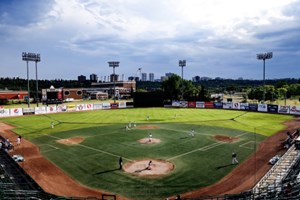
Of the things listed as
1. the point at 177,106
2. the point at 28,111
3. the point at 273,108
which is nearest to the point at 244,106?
the point at 273,108

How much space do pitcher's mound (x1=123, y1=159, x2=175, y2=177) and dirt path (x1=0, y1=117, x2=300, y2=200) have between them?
4.78 m

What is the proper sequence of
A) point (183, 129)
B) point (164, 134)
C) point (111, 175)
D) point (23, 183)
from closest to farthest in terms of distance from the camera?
point (23, 183)
point (111, 175)
point (164, 134)
point (183, 129)

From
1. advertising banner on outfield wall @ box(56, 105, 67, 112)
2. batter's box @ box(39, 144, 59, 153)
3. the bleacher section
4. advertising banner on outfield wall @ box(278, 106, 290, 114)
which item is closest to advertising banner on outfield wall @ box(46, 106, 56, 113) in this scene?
advertising banner on outfield wall @ box(56, 105, 67, 112)

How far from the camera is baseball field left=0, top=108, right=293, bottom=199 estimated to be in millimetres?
24219

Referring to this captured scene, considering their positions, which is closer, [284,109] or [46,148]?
[46,148]

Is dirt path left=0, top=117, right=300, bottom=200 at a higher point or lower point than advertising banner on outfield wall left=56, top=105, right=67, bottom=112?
lower

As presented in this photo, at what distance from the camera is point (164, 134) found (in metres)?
43.5

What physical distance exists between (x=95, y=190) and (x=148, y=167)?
6.40m

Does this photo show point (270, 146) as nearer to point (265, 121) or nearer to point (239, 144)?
point (239, 144)

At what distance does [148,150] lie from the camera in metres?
33.9

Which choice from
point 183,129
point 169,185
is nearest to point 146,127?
point 183,129

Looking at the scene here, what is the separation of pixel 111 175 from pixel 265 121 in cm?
4089

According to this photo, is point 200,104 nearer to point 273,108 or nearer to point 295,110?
point 273,108

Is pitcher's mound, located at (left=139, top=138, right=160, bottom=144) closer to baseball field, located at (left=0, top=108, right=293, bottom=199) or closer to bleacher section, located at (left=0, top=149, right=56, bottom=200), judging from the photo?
baseball field, located at (left=0, top=108, right=293, bottom=199)
